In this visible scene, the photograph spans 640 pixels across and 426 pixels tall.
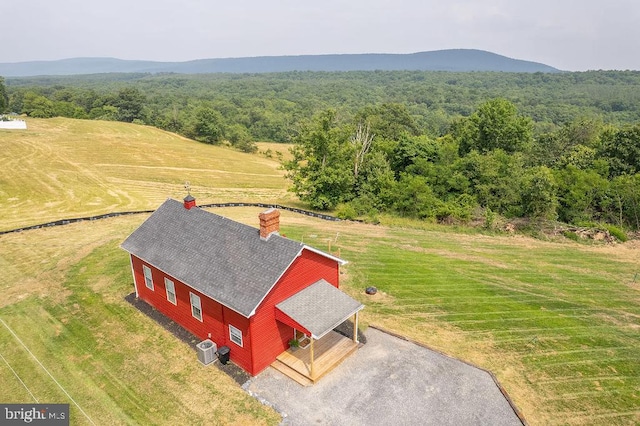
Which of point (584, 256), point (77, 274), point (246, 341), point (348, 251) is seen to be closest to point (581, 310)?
point (584, 256)

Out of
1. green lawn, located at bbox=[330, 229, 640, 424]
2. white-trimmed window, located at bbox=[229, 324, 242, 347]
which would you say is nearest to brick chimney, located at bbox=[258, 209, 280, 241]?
white-trimmed window, located at bbox=[229, 324, 242, 347]

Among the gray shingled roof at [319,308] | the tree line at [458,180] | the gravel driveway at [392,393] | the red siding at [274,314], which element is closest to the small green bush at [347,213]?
the tree line at [458,180]

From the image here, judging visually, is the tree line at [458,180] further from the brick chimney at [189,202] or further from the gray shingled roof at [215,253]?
the gray shingled roof at [215,253]

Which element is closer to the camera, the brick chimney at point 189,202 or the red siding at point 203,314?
the red siding at point 203,314

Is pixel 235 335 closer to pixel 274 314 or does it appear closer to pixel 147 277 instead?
pixel 274 314

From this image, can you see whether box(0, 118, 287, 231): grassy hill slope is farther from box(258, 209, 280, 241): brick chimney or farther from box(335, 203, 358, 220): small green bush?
box(258, 209, 280, 241): brick chimney

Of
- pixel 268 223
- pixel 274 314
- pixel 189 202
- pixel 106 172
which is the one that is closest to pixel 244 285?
pixel 274 314
